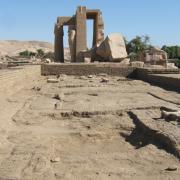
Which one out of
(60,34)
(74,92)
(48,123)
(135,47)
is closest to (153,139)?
(48,123)

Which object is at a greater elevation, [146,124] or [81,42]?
[81,42]

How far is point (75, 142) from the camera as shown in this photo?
6.31 meters

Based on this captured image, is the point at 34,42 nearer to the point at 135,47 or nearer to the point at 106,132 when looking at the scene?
the point at 135,47

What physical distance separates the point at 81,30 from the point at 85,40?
2.30 ft

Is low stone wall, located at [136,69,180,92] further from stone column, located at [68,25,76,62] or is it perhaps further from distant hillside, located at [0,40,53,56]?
distant hillside, located at [0,40,53,56]

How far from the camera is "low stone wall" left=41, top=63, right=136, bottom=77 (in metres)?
20.8

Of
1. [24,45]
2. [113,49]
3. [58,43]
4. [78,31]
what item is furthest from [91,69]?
[24,45]

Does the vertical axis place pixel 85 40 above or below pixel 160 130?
above

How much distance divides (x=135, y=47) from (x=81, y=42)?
27396 millimetres

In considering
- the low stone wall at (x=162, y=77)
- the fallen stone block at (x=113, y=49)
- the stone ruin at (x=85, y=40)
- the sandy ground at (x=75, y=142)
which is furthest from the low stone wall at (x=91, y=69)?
the sandy ground at (x=75, y=142)

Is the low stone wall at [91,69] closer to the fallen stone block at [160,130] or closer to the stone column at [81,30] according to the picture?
the stone column at [81,30]

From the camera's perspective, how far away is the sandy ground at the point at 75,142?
14.8 feet

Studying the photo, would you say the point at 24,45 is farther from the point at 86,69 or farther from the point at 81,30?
the point at 86,69

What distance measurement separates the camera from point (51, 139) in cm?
623
